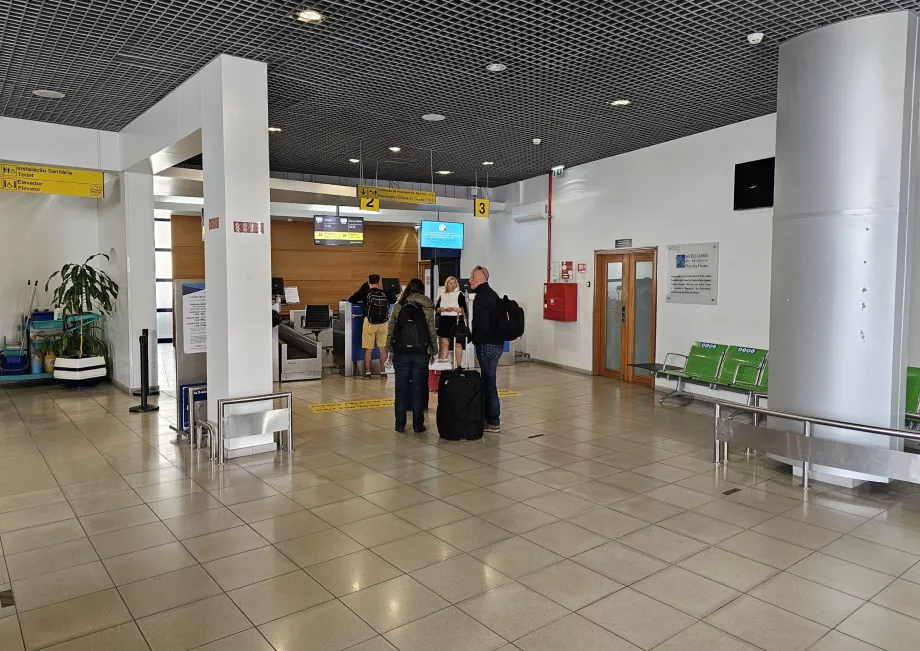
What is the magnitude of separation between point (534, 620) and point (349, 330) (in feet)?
24.4

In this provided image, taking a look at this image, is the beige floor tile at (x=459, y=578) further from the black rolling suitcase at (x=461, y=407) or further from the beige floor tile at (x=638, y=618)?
the black rolling suitcase at (x=461, y=407)

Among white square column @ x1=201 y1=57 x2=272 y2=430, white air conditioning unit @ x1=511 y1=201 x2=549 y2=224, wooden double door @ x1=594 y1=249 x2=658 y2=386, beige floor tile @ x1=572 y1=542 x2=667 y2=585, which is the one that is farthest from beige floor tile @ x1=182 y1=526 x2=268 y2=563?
white air conditioning unit @ x1=511 y1=201 x2=549 y2=224

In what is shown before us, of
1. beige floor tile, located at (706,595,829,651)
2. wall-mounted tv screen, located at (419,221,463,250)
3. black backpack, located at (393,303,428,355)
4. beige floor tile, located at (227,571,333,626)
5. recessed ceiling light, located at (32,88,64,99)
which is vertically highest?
recessed ceiling light, located at (32,88,64,99)

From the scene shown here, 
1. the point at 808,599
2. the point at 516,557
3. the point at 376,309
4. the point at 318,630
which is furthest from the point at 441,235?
the point at 318,630

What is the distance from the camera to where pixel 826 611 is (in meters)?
2.95

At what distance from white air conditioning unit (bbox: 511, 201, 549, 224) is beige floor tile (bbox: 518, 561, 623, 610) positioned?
27.3ft

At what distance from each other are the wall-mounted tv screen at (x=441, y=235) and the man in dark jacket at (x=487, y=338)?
6.77 meters

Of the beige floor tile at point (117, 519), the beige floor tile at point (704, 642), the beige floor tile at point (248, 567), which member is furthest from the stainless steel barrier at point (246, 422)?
the beige floor tile at point (704, 642)

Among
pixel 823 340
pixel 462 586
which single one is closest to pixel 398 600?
pixel 462 586

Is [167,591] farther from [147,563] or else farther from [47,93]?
[47,93]

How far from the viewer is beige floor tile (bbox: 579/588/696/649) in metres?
2.74

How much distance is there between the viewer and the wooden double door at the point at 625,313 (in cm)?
912

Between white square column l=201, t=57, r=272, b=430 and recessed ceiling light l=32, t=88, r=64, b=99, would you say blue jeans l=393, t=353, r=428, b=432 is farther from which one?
recessed ceiling light l=32, t=88, r=64, b=99

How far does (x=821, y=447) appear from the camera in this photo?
15.0 feet
